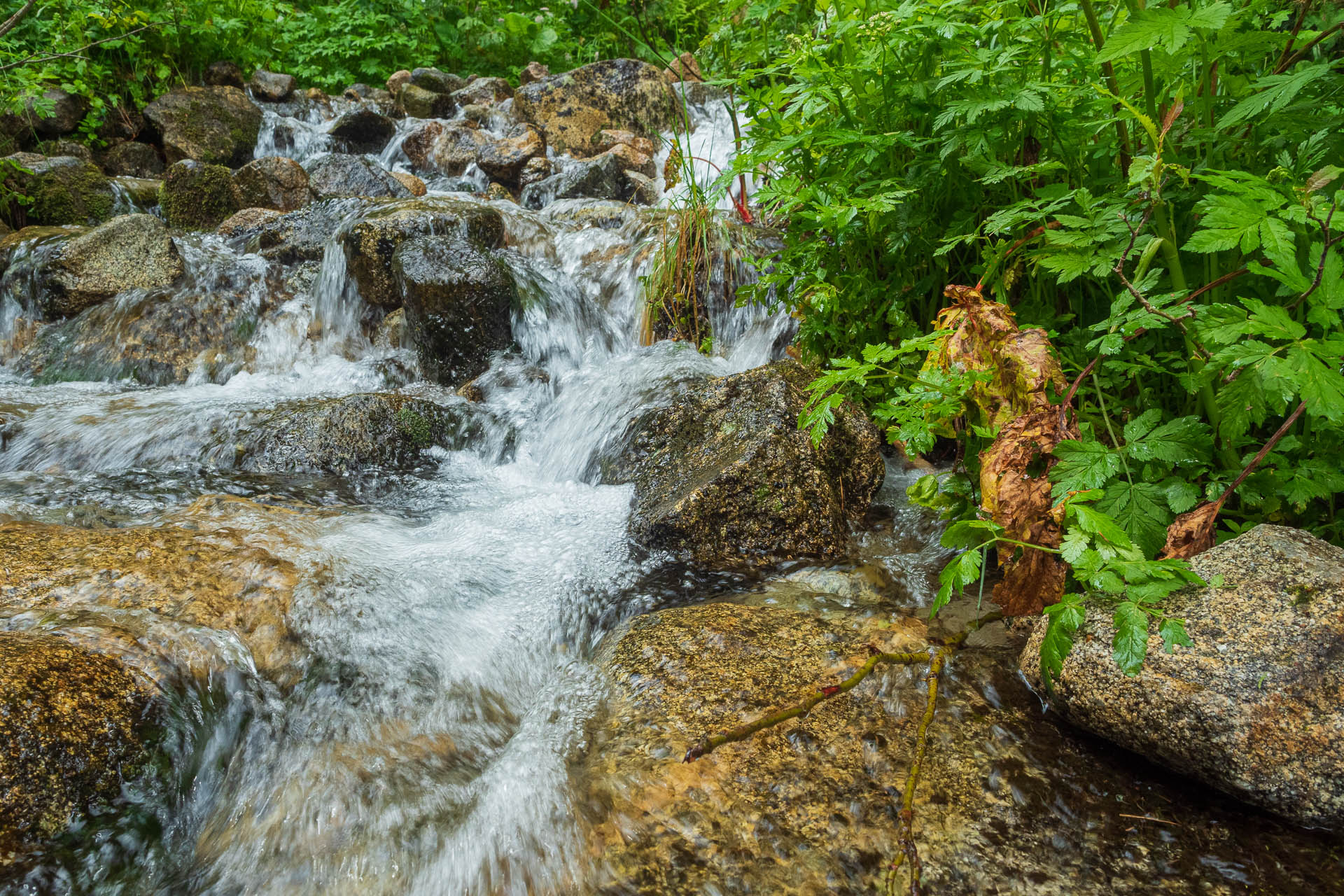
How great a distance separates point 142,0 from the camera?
10.6 meters

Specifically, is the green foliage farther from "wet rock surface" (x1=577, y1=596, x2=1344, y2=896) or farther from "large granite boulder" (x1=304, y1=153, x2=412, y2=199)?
"large granite boulder" (x1=304, y1=153, x2=412, y2=199)

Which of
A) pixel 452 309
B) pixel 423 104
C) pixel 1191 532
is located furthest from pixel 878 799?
pixel 423 104

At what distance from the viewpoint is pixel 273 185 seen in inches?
344

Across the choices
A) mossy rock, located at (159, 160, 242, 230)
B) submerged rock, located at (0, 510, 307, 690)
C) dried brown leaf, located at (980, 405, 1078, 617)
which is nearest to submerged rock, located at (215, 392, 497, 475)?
submerged rock, located at (0, 510, 307, 690)

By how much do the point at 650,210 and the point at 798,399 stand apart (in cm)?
444

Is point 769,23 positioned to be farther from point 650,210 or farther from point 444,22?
point 444,22

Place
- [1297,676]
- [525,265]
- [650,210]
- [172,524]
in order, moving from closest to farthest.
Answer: [1297,676] < [172,524] < [525,265] < [650,210]

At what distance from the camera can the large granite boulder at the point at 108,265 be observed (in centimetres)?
654

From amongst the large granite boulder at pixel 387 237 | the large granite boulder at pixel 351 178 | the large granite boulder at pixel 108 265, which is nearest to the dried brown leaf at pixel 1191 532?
the large granite boulder at pixel 387 237

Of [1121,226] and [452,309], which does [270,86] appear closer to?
[452,309]

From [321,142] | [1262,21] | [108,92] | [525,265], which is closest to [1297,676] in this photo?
[1262,21]

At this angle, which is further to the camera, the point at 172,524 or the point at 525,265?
the point at 525,265

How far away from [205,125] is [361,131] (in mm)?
2097

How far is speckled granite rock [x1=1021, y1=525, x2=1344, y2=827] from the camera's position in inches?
61.9
